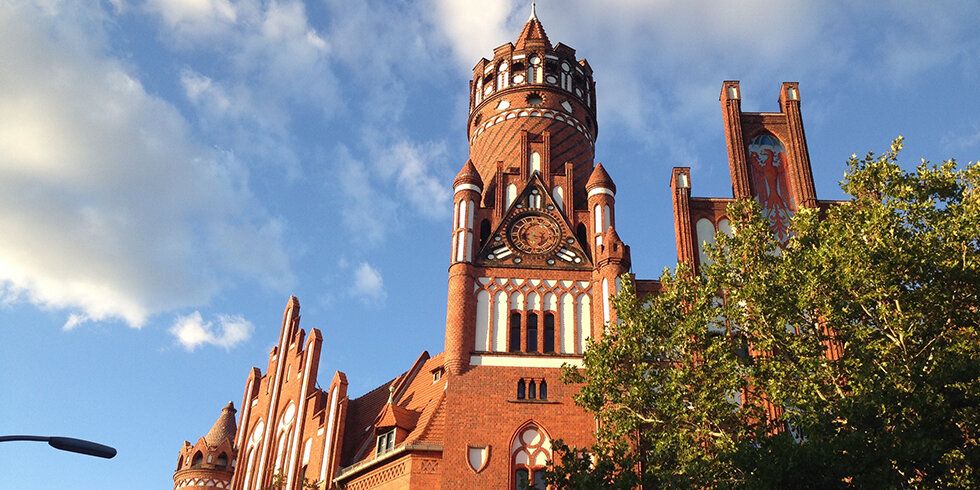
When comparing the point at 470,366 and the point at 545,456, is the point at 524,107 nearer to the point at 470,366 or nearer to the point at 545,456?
the point at 470,366

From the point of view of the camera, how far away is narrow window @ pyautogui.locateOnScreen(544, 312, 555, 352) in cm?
2750

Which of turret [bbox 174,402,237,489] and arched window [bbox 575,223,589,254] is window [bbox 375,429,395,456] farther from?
turret [bbox 174,402,237,489]

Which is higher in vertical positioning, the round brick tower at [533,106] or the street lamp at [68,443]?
the round brick tower at [533,106]

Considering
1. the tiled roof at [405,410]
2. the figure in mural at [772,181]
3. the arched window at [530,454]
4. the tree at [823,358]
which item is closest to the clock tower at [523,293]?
the arched window at [530,454]

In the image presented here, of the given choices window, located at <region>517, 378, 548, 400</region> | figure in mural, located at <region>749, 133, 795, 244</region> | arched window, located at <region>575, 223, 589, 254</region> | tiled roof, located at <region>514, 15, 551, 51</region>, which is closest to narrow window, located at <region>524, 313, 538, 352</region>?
window, located at <region>517, 378, 548, 400</region>

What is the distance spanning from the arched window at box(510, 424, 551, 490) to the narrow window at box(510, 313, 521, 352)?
2.90 metres

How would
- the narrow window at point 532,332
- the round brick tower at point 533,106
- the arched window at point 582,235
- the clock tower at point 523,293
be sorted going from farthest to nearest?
the round brick tower at point 533,106 → the arched window at point 582,235 → the narrow window at point 532,332 → the clock tower at point 523,293

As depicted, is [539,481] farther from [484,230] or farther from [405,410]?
[484,230]

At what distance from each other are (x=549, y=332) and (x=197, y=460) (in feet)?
63.5

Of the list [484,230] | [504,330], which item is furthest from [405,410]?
[484,230]

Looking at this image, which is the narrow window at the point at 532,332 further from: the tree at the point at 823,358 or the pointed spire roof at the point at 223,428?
the pointed spire roof at the point at 223,428

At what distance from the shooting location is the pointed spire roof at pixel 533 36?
3891 centimetres

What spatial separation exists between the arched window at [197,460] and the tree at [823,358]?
73.2 feet

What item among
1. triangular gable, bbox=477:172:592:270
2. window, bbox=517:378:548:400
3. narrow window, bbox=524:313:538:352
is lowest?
window, bbox=517:378:548:400
